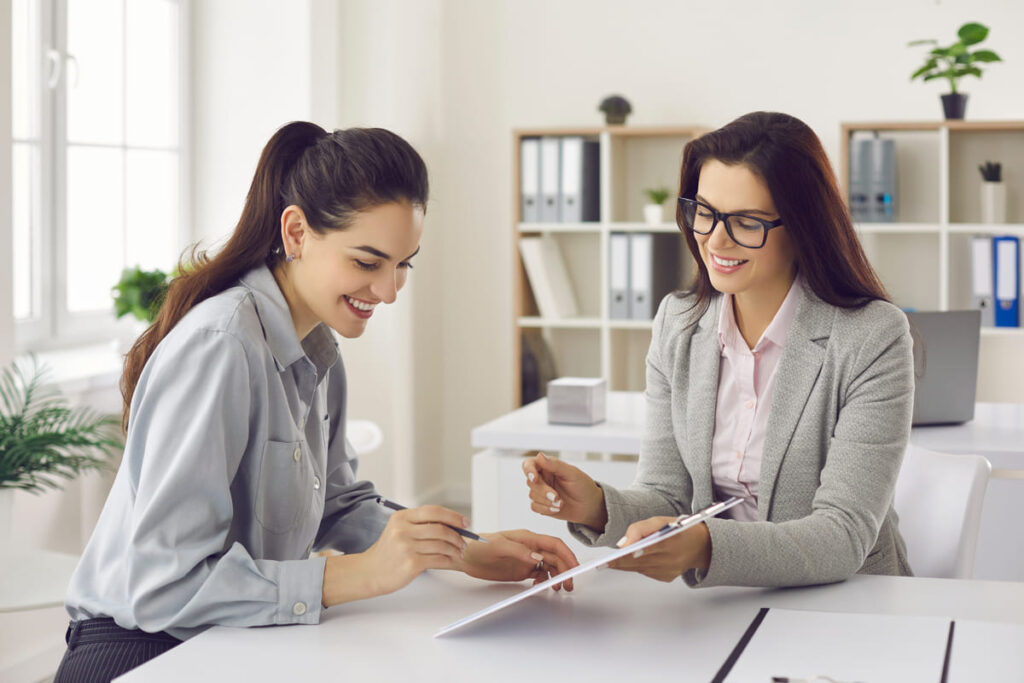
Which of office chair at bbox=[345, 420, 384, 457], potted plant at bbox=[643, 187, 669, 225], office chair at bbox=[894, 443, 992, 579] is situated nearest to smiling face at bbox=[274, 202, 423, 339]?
office chair at bbox=[894, 443, 992, 579]

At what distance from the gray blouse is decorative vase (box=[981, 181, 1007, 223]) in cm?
342

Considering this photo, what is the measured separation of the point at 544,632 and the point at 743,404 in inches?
24.7

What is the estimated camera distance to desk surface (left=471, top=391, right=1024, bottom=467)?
242 cm

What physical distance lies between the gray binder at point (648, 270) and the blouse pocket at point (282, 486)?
124 inches

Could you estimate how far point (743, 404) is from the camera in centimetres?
173

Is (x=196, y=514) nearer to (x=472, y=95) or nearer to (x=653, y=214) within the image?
(x=653, y=214)

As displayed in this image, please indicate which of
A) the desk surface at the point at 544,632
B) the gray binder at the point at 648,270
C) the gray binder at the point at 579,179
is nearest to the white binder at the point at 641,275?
the gray binder at the point at 648,270

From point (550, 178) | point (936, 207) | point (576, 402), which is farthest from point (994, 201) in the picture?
point (576, 402)

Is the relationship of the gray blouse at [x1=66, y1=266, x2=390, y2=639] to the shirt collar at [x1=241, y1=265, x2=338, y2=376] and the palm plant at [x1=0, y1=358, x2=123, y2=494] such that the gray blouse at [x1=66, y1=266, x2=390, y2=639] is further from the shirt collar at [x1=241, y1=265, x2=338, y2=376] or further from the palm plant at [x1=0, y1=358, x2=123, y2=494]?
the palm plant at [x1=0, y1=358, x2=123, y2=494]

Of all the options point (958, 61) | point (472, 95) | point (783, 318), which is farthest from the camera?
point (472, 95)

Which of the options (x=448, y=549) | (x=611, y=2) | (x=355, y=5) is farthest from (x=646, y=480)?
(x=611, y=2)

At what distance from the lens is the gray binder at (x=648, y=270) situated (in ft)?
14.5

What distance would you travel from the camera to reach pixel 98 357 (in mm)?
3439

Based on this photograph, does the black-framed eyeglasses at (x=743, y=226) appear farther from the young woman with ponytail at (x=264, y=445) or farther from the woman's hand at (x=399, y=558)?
the woman's hand at (x=399, y=558)
